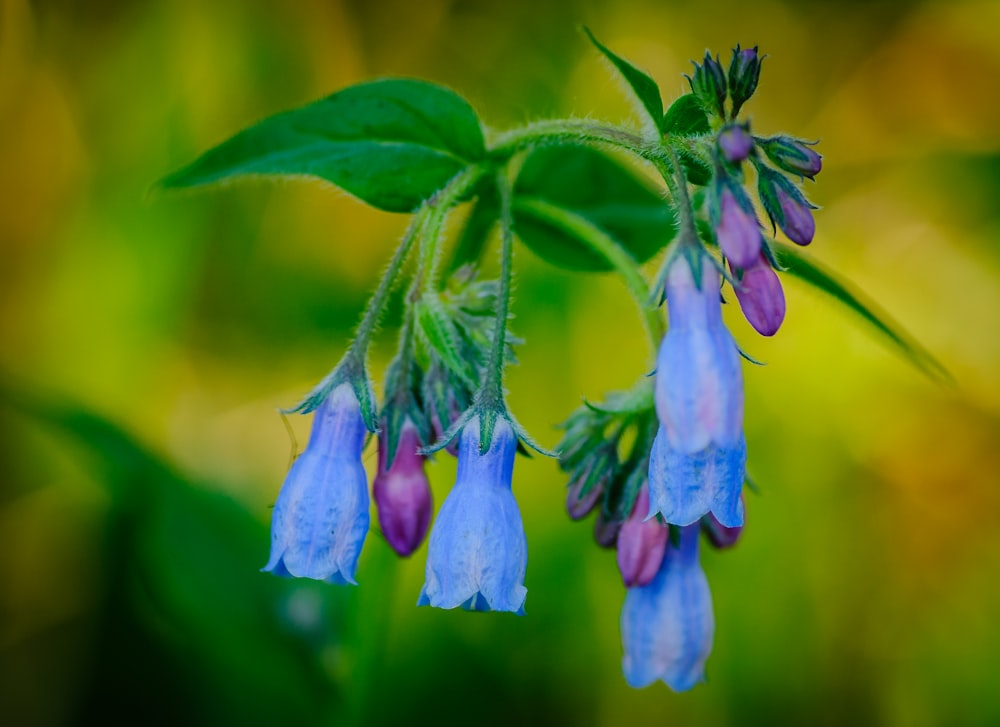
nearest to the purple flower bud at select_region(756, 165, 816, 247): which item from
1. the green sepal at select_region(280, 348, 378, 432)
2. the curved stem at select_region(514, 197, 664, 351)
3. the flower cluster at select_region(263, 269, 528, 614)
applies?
the curved stem at select_region(514, 197, 664, 351)

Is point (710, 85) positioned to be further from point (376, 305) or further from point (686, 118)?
point (376, 305)

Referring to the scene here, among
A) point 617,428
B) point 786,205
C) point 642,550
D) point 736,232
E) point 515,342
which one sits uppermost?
point 786,205

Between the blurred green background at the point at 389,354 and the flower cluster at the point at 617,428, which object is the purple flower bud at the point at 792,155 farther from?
the blurred green background at the point at 389,354

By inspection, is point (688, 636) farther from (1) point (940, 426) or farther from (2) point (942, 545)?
(1) point (940, 426)

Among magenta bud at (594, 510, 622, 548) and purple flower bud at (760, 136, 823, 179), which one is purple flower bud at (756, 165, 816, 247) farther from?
magenta bud at (594, 510, 622, 548)

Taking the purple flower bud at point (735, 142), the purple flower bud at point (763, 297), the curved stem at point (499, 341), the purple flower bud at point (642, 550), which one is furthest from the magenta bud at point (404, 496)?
the purple flower bud at point (735, 142)

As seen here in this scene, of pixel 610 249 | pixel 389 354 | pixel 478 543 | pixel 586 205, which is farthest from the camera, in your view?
pixel 389 354

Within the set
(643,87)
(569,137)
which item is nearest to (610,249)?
(569,137)

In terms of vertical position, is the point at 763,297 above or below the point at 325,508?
above
